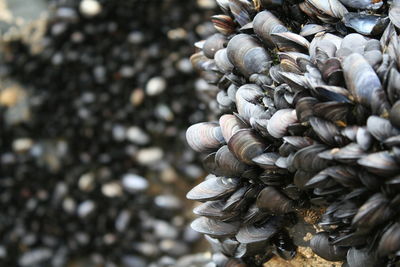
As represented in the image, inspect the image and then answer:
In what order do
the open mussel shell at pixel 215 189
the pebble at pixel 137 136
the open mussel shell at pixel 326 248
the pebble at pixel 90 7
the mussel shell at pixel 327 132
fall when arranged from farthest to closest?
the pebble at pixel 137 136, the pebble at pixel 90 7, the open mussel shell at pixel 215 189, the open mussel shell at pixel 326 248, the mussel shell at pixel 327 132

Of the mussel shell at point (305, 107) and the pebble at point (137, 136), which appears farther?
the pebble at point (137, 136)

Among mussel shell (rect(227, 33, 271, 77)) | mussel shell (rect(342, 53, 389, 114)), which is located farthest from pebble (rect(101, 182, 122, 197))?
mussel shell (rect(342, 53, 389, 114))

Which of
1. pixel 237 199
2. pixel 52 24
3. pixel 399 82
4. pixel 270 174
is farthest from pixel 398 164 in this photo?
pixel 52 24

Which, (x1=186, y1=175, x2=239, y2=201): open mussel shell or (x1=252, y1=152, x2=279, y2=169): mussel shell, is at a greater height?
(x1=252, y1=152, x2=279, y2=169): mussel shell

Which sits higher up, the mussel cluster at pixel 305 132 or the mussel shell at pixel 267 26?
the mussel shell at pixel 267 26

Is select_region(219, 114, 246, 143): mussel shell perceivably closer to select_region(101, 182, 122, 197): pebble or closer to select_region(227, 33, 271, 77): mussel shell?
select_region(227, 33, 271, 77): mussel shell

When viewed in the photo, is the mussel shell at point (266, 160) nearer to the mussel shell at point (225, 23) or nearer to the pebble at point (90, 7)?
the mussel shell at point (225, 23)

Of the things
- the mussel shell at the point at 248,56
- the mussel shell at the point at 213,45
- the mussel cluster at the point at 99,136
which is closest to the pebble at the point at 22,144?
the mussel cluster at the point at 99,136
